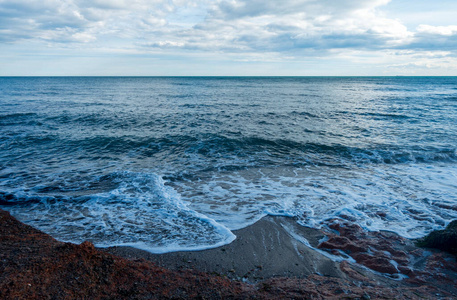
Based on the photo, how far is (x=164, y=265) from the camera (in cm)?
408

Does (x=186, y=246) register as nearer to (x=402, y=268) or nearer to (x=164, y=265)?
(x=164, y=265)

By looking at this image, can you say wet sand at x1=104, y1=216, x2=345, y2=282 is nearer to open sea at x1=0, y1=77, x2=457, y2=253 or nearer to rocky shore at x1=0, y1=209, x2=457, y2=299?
rocky shore at x1=0, y1=209, x2=457, y2=299

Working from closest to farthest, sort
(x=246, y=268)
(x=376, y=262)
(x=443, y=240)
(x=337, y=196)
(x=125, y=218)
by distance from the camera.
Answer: (x=246, y=268), (x=376, y=262), (x=443, y=240), (x=125, y=218), (x=337, y=196)

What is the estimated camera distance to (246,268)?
4.12 metres

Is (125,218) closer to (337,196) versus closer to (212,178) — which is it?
(212,178)

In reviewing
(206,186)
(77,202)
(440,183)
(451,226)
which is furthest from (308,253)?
(440,183)

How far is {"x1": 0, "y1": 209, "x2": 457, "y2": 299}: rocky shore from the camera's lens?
3.10m

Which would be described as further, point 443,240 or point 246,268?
point 443,240

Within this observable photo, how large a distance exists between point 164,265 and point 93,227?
2.12 metres

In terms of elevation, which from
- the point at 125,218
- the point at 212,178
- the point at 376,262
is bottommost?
the point at 376,262

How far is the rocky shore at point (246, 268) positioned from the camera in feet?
10.2

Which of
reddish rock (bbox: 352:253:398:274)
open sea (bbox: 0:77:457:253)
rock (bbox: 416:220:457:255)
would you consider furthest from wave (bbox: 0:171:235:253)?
rock (bbox: 416:220:457:255)

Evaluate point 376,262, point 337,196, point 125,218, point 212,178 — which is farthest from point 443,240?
point 125,218

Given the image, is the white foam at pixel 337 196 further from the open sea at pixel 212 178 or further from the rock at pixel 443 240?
the rock at pixel 443 240
